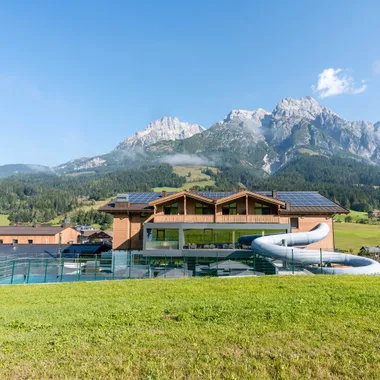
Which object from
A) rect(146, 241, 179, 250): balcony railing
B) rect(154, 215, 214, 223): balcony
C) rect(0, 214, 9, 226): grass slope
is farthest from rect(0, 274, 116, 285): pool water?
rect(0, 214, 9, 226): grass slope

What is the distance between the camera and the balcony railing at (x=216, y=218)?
33750 millimetres

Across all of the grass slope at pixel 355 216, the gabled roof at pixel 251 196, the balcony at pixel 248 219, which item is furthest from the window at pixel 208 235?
the grass slope at pixel 355 216

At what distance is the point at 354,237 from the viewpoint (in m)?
93.9

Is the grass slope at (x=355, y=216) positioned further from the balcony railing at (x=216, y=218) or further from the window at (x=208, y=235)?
the window at (x=208, y=235)

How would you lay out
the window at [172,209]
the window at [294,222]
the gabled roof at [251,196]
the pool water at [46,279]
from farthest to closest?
the window at [172,209], the window at [294,222], the gabled roof at [251,196], the pool water at [46,279]

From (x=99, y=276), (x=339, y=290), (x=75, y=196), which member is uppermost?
(x=75, y=196)

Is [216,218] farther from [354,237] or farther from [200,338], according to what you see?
[354,237]

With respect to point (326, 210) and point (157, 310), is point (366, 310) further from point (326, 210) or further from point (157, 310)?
point (326, 210)

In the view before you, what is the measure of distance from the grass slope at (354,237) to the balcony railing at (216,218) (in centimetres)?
4776

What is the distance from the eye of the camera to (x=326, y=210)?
36.2 metres

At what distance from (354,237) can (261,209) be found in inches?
2782

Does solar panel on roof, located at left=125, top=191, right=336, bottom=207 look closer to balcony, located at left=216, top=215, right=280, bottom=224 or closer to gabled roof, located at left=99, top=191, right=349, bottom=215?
gabled roof, located at left=99, top=191, right=349, bottom=215

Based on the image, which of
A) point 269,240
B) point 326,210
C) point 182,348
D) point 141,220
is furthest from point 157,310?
point 326,210

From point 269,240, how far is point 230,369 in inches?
955
